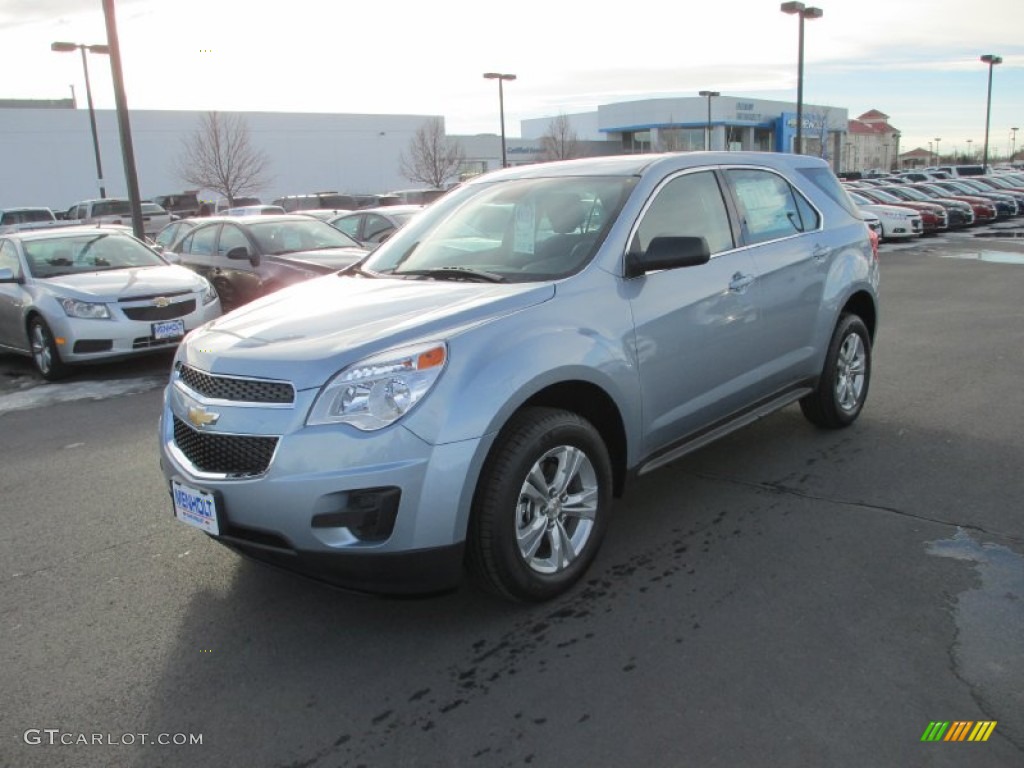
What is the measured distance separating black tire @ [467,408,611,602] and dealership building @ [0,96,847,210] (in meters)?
36.8

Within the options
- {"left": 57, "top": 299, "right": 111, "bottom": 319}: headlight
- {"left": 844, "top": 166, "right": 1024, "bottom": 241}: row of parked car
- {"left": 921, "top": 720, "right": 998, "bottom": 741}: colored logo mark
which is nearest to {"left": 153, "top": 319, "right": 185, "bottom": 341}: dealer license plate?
{"left": 57, "top": 299, "right": 111, "bottom": 319}: headlight

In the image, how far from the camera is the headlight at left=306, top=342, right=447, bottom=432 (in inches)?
123

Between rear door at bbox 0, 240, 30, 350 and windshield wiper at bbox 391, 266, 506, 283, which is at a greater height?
windshield wiper at bbox 391, 266, 506, 283

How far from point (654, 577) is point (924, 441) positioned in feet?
8.95

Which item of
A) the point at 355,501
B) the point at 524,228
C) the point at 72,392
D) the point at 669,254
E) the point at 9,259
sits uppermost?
the point at 524,228

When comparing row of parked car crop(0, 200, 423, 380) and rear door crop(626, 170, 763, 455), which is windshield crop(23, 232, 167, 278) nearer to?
row of parked car crop(0, 200, 423, 380)

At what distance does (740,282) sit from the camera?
458cm

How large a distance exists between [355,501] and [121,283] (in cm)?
724

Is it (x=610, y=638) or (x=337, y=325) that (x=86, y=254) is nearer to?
(x=337, y=325)

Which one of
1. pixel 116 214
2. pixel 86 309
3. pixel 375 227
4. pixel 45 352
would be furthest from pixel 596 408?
pixel 116 214

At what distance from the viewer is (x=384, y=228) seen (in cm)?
1365

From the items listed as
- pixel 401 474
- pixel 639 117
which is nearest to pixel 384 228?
pixel 401 474

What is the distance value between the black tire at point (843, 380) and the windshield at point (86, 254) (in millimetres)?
7931

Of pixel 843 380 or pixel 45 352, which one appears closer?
pixel 843 380
